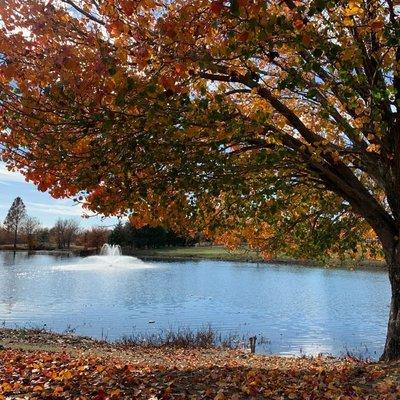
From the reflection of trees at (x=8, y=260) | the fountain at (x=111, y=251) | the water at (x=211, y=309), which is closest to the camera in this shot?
the water at (x=211, y=309)

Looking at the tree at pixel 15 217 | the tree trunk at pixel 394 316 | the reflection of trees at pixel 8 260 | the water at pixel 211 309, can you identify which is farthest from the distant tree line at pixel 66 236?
the tree trunk at pixel 394 316

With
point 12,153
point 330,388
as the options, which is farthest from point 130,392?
point 12,153

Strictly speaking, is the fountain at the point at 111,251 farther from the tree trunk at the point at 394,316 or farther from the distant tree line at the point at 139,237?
the tree trunk at the point at 394,316

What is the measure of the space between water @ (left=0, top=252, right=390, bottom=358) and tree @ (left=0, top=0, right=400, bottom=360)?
512 inches

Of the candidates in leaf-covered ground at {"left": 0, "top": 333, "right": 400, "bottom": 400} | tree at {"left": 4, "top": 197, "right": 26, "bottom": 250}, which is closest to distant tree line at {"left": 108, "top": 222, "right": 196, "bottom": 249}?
tree at {"left": 4, "top": 197, "right": 26, "bottom": 250}

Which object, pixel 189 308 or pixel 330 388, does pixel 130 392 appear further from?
pixel 189 308

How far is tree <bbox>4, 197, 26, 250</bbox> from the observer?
13250 cm

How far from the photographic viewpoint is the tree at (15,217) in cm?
13250

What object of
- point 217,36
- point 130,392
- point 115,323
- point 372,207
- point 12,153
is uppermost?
point 217,36

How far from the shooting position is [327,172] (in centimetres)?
1026

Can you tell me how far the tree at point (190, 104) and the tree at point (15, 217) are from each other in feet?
424

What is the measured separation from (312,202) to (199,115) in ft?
22.3

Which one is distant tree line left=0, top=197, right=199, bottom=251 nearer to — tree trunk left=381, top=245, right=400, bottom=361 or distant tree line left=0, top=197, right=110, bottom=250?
distant tree line left=0, top=197, right=110, bottom=250

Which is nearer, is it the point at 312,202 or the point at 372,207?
the point at 372,207
